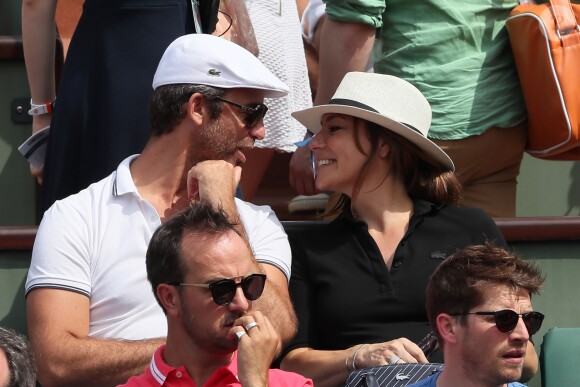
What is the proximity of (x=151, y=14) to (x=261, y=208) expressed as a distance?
0.79m

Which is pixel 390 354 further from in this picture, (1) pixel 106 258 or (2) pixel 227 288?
(1) pixel 106 258

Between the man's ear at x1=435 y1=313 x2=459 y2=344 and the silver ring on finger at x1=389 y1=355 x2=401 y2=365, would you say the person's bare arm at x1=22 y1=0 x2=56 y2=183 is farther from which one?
the man's ear at x1=435 y1=313 x2=459 y2=344

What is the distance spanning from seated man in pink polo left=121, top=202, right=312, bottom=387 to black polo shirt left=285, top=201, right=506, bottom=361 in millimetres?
733

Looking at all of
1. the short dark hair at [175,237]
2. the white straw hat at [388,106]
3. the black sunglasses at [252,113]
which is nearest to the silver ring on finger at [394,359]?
the short dark hair at [175,237]

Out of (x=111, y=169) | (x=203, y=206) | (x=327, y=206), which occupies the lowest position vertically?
(x=327, y=206)

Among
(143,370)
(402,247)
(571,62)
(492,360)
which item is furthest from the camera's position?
(571,62)

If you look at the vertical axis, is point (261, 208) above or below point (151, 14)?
below

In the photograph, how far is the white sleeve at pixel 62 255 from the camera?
439cm

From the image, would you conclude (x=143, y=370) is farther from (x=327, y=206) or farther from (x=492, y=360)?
(x=327, y=206)

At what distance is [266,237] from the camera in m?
4.68

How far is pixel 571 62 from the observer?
529 cm

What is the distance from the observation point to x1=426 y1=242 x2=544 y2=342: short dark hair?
13.1 ft

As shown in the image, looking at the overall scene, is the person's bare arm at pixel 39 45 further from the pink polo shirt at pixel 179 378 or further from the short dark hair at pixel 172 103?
the pink polo shirt at pixel 179 378

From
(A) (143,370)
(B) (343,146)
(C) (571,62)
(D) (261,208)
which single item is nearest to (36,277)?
(A) (143,370)
